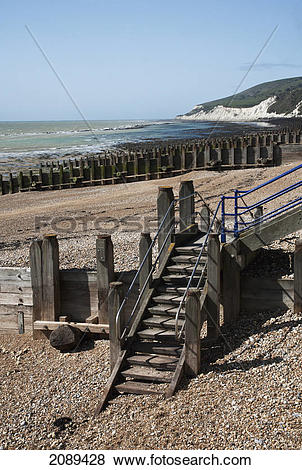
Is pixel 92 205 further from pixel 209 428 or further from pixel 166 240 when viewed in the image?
pixel 209 428

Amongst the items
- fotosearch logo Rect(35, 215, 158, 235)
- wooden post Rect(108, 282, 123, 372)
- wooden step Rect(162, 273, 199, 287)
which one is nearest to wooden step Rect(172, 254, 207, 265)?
wooden step Rect(162, 273, 199, 287)

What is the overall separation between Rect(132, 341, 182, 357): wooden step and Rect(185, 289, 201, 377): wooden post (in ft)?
1.03

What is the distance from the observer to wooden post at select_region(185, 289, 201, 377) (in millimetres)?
8703

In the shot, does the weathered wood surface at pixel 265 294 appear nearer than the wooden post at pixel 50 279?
Yes

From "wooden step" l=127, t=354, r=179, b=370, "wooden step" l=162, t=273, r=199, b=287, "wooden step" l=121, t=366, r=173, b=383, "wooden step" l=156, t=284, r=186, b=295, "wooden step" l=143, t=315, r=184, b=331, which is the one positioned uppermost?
"wooden step" l=162, t=273, r=199, b=287

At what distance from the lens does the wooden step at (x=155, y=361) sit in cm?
890

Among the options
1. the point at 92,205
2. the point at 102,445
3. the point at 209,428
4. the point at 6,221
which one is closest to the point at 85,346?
the point at 102,445

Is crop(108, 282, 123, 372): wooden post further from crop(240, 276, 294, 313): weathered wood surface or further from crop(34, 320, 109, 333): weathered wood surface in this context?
crop(240, 276, 294, 313): weathered wood surface

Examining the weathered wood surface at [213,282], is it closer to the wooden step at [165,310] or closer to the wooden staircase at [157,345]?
the wooden staircase at [157,345]

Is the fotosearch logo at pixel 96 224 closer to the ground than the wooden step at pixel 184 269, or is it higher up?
closer to the ground

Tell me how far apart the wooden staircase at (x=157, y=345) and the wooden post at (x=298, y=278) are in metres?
1.60

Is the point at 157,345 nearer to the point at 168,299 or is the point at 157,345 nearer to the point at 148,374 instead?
the point at 148,374

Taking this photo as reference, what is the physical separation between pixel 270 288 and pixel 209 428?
3252 mm

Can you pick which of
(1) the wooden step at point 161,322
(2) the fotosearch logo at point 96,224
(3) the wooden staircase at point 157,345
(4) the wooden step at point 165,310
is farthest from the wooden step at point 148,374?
(2) the fotosearch logo at point 96,224
